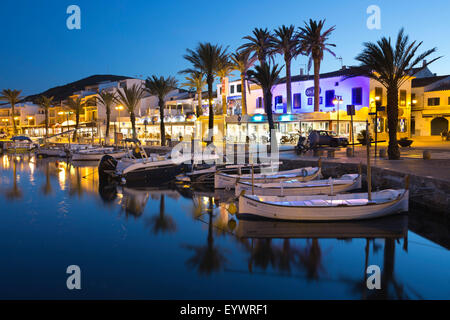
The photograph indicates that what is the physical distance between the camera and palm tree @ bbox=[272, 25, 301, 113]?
141 ft

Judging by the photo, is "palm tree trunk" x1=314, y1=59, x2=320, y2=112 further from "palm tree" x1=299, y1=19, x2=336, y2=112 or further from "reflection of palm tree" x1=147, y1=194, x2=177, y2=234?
"reflection of palm tree" x1=147, y1=194, x2=177, y2=234

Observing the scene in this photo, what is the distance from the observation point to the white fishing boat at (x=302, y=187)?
18.1 metres

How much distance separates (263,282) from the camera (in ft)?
32.5

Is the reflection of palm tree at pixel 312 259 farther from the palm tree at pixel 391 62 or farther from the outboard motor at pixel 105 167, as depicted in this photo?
the outboard motor at pixel 105 167

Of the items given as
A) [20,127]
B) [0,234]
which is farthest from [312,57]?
[20,127]

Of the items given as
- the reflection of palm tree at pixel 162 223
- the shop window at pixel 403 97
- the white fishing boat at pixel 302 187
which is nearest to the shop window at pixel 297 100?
the shop window at pixel 403 97

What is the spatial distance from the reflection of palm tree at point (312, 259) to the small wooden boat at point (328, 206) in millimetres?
1570

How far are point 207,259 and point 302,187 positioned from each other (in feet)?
25.2

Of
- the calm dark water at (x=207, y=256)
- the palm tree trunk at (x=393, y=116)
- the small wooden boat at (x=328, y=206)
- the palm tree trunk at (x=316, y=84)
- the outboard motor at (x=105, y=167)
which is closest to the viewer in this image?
the calm dark water at (x=207, y=256)

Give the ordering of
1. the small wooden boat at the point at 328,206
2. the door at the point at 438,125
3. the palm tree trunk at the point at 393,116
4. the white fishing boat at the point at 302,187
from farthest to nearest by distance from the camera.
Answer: the door at the point at 438,125 < the palm tree trunk at the point at 393,116 < the white fishing boat at the point at 302,187 < the small wooden boat at the point at 328,206

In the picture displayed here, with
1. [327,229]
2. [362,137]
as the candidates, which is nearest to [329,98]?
[362,137]

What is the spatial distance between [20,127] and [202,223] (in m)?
101
